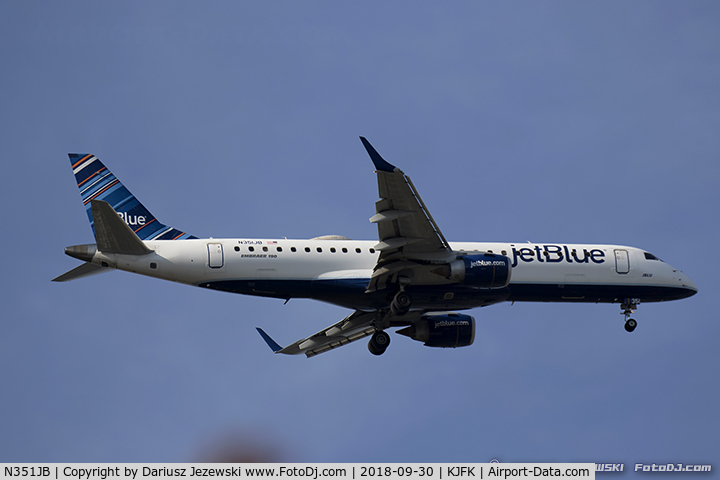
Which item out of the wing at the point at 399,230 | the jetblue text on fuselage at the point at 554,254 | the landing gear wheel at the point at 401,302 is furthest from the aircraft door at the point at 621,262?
the landing gear wheel at the point at 401,302

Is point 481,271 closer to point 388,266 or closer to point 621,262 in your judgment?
point 388,266

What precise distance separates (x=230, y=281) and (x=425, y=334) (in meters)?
10.3

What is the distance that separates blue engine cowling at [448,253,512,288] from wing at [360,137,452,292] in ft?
2.39

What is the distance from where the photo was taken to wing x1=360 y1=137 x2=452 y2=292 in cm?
3297

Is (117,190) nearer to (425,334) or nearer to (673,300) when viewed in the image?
(425,334)

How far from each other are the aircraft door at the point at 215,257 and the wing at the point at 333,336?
8504 millimetres

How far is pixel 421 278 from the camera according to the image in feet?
123

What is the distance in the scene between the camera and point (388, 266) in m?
37.0

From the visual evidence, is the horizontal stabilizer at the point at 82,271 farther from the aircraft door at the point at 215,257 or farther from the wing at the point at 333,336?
the wing at the point at 333,336

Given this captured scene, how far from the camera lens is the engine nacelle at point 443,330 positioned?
42.5 meters

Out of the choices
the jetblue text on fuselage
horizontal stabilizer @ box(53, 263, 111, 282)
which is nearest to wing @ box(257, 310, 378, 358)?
the jetblue text on fuselage

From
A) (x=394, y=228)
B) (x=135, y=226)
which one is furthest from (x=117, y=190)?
(x=394, y=228)

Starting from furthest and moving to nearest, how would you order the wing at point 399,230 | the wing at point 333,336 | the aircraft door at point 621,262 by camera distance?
the wing at point 333,336 → the aircraft door at point 621,262 → the wing at point 399,230
